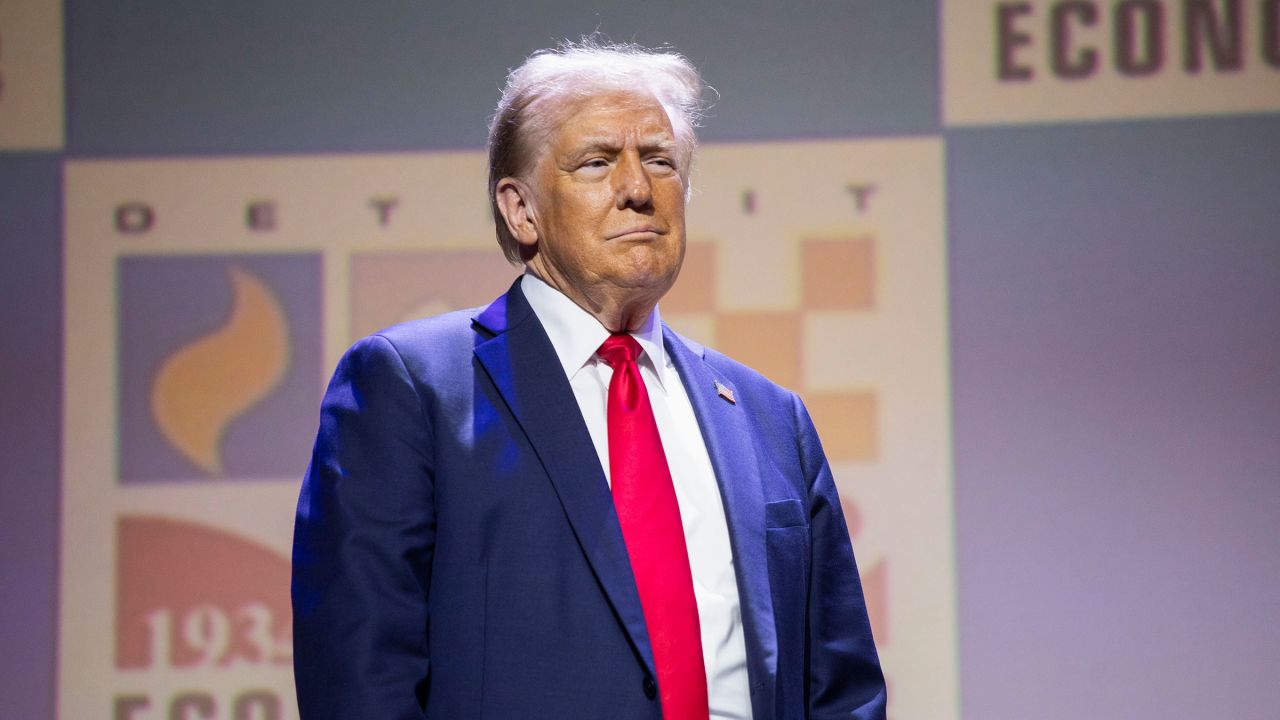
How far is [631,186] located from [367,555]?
533 millimetres

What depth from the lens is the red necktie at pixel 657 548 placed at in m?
1.40

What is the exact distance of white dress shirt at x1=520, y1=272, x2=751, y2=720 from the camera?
1.45 metres

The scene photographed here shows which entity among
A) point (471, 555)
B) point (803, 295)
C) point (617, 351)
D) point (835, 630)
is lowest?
point (835, 630)

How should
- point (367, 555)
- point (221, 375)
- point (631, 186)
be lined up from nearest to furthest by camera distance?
point (367, 555) < point (631, 186) < point (221, 375)

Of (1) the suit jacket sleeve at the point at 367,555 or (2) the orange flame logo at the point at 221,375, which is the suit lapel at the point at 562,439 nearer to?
(1) the suit jacket sleeve at the point at 367,555

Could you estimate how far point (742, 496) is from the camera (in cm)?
153

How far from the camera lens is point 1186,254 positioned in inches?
106

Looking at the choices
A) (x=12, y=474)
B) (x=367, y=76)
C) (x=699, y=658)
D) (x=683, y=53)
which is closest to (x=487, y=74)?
(x=367, y=76)

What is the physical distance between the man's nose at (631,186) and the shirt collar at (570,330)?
143 millimetres

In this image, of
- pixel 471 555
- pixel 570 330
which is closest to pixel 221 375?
pixel 570 330

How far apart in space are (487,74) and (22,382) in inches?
46.1

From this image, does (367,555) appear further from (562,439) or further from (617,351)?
(617,351)

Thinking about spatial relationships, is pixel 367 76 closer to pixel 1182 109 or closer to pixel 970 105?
pixel 970 105

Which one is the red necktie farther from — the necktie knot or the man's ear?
the man's ear
